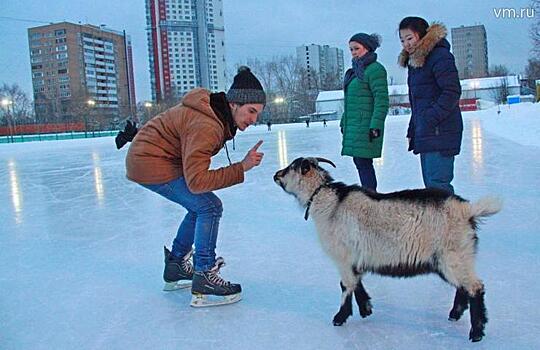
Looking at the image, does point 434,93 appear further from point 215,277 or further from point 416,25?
point 215,277

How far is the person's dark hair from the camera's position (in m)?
3.77

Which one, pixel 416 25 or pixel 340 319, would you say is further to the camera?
pixel 416 25

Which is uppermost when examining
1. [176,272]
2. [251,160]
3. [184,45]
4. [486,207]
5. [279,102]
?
[184,45]

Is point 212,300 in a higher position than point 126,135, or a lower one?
lower

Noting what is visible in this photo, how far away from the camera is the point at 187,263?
12.5ft

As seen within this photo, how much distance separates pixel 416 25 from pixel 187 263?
2.40 m

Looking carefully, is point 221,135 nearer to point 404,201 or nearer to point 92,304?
point 404,201

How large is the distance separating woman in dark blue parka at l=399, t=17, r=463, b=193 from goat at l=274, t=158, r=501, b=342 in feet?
3.68

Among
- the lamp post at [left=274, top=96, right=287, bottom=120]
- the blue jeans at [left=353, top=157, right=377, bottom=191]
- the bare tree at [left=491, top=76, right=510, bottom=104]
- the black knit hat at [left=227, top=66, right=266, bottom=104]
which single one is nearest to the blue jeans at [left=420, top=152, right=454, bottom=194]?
the blue jeans at [left=353, top=157, right=377, bottom=191]

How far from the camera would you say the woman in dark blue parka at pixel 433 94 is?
144 inches

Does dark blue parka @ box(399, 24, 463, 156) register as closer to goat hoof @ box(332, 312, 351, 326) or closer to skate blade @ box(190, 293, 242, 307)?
goat hoof @ box(332, 312, 351, 326)

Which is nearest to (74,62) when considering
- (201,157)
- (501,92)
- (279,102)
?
(279,102)

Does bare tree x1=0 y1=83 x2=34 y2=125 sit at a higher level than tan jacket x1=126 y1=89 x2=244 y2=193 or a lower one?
higher

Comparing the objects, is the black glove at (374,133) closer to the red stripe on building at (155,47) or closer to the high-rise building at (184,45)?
the high-rise building at (184,45)
